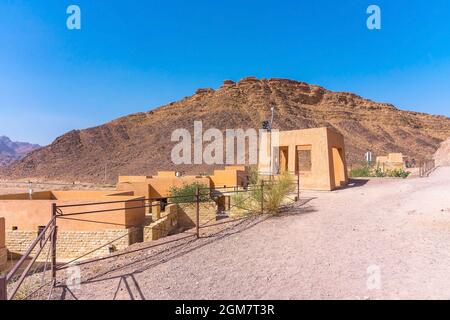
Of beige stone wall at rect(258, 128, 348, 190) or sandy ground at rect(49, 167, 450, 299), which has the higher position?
beige stone wall at rect(258, 128, 348, 190)

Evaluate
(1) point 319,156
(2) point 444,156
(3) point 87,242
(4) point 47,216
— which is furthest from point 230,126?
(3) point 87,242

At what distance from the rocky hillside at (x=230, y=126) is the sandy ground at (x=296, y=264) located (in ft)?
134

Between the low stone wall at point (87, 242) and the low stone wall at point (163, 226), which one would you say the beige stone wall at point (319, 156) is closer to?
the low stone wall at point (163, 226)

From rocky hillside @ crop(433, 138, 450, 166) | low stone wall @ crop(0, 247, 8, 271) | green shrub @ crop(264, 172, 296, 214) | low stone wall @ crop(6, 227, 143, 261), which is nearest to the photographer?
green shrub @ crop(264, 172, 296, 214)

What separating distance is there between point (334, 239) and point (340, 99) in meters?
82.3

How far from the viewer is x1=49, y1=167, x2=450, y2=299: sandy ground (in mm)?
4277

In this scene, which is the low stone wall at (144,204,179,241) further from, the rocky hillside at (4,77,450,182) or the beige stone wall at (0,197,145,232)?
the rocky hillside at (4,77,450,182)

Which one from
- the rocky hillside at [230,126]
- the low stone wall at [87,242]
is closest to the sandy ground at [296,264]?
the low stone wall at [87,242]

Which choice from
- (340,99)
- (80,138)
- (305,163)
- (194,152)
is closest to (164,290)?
(305,163)

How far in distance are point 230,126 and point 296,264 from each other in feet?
178

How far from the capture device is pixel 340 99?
8288 centimetres

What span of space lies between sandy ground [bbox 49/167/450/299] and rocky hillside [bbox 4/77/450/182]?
134 feet

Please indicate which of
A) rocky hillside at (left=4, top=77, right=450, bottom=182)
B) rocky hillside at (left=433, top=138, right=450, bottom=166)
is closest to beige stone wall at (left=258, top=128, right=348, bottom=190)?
rocky hillside at (left=433, top=138, right=450, bottom=166)

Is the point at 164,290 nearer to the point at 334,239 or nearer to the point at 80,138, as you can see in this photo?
the point at 334,239
